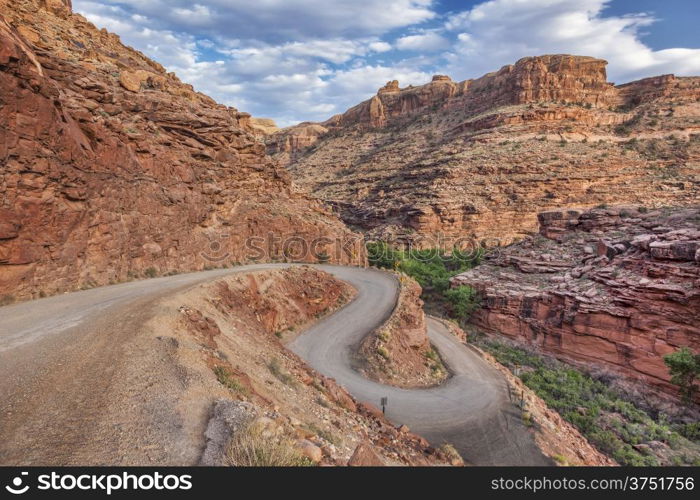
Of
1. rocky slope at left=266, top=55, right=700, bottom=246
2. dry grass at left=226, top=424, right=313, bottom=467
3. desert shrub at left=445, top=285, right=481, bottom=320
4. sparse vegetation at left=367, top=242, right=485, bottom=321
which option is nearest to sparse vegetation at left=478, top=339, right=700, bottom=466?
desert shrub at left=445, top=285, right=481, bottom=320

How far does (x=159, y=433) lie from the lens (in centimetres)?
364

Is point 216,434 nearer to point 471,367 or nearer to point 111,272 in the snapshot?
point 111,272

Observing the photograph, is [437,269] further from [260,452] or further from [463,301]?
[260,452]

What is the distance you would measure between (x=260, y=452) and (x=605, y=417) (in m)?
15.9

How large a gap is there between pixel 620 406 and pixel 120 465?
19.0 metres

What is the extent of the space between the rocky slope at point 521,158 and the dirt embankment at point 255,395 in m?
37.5

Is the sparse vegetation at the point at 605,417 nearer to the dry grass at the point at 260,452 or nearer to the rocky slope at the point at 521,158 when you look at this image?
the dry grass at the point at 260,452

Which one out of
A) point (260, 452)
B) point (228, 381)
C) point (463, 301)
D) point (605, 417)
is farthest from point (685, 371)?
point (260, 452)

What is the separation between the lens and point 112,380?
15.1ft

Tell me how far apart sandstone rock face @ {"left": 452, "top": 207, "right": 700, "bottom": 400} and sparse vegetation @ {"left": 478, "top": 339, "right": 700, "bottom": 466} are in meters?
Result: 2.33

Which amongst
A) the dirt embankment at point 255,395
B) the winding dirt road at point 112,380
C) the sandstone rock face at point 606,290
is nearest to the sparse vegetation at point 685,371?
the sandstone rock face at point 606,290

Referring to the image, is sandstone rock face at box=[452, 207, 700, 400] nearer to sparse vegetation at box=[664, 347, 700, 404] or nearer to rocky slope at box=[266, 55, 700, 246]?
sparse vegetation at box=[664, 347, 700, 404]

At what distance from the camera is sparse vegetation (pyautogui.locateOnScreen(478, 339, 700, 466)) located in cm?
1162

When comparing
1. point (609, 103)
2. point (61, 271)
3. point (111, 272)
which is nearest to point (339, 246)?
point (111, 272)
